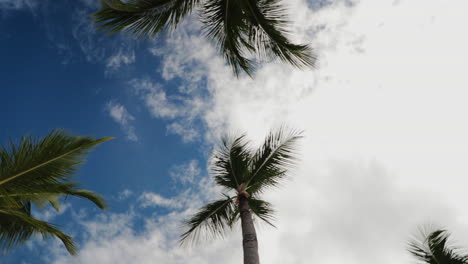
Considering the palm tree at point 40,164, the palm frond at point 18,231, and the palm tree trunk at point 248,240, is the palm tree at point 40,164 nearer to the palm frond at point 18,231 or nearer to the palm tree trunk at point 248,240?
the palm frond at point 18,231

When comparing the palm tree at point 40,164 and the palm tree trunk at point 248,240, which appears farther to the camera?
the palm tree trunk at point 248,240

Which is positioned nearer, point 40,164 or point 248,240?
point 40,164

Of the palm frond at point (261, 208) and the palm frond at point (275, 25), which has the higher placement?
the palm frond at point (275, 25)

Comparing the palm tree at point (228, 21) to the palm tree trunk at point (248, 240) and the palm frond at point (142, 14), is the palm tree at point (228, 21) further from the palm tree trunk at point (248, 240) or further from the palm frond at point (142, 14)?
the palm tree trunk at point (248, 240)

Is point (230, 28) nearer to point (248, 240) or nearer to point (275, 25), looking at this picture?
point (275, 25)

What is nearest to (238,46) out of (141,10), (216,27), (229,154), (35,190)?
(216,27)

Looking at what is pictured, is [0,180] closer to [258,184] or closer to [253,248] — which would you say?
[253,248]

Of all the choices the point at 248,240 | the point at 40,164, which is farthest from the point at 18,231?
the point at 248,240

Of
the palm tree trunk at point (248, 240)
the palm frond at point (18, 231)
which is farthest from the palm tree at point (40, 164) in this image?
the palm tree trunk at point (248, 240)

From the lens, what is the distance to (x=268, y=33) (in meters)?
7.34

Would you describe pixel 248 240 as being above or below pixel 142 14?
below

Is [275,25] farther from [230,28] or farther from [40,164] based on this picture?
[40,164]

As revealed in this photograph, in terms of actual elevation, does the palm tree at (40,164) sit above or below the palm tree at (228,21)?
below

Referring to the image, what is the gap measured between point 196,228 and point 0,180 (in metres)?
5.08
